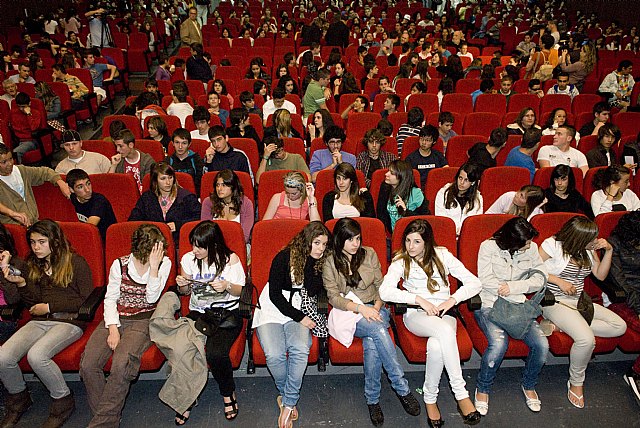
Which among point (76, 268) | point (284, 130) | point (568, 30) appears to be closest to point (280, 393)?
point (76, 268)

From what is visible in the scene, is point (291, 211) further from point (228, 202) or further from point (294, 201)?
point (228, 202)

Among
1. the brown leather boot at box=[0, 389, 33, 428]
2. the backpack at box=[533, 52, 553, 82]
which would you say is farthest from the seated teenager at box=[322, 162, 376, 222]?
the backpack at box=[533, 52, 553, 82]

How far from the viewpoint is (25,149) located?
5.27 metres

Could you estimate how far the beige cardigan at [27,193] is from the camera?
11.3 feet

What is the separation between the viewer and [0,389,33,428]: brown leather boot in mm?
2645

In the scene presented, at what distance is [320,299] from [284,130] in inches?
95.5

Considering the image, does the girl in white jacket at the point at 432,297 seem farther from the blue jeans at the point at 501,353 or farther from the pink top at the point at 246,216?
the pink top at the point at 246,216

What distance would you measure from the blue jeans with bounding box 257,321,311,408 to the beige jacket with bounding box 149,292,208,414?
350 mm

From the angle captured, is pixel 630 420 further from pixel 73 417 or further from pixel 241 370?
pixel 73 417

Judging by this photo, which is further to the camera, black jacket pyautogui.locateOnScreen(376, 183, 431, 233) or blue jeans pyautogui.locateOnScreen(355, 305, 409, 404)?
black jacket pyautogui.locateOnScreen(376, 183, 431, 233)

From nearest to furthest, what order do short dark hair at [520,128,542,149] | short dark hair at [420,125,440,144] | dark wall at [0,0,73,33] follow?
short dark hair at [520,128,542,149]
short dark hair at [420,125,440,144]
dark wall at [0,0,73,33]

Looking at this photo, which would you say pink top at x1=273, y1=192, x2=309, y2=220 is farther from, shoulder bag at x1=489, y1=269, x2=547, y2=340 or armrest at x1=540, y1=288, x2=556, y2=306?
armrest at x1=540, y1=288, x2=556, y2=306

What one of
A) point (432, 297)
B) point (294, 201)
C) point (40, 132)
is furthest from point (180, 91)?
point (432, 297)

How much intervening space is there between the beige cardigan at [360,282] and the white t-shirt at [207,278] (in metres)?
0.52
